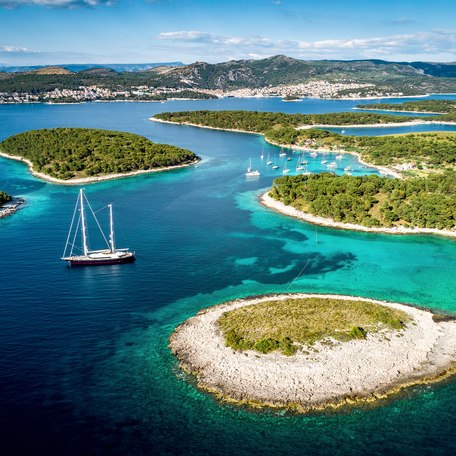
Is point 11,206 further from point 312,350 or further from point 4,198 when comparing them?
point 312,350

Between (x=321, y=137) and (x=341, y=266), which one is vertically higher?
(x=321, y=137)

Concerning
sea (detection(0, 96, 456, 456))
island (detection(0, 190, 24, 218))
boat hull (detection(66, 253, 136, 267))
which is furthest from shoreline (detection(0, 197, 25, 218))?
boat hull (detection(66, 253, 136, 267))

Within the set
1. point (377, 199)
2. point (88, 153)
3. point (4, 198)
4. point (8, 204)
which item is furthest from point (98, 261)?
point (88, 153)

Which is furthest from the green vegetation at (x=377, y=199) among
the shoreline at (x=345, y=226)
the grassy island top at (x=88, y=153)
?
the grassy island top at (x=88, y=153)

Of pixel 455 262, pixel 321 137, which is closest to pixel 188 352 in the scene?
pixel 455 262

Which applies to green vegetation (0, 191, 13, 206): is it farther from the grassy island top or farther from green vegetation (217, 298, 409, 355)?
green vegetation (217, 298, 409, 355)

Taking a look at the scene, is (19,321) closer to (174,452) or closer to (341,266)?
(174,452)
